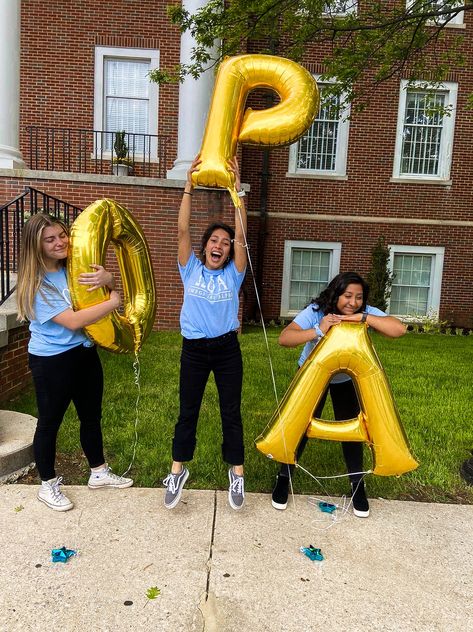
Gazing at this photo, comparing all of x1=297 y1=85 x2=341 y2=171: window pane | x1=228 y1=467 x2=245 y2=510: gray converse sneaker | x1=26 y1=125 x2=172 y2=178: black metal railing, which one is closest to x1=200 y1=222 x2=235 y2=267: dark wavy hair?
x1=228 y1=467 x2=245 y2=510: gray converse sneaker

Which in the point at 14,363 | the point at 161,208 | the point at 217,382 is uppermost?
the point at 161,208

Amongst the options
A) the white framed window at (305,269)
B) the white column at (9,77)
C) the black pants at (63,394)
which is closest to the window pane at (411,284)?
the white framed window at (305,269)

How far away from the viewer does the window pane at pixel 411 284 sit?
1139 cm

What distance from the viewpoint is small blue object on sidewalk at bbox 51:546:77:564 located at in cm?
237

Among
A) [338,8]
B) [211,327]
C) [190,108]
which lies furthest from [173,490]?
[338,8]

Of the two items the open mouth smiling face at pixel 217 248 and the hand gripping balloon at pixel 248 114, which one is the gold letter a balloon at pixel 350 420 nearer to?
the open mouth smiling face at pixel 217 248

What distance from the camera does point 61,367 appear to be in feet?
8.65

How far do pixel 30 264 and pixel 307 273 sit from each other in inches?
362

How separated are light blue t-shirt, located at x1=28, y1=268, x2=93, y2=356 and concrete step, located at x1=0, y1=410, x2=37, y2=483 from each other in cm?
97

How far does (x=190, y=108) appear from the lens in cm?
822

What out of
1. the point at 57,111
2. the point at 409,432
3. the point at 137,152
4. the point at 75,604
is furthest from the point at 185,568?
the point at 57,111

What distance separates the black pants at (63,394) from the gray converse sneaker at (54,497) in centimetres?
4

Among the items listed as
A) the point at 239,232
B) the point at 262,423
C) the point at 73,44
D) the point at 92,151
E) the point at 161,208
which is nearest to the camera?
the point at 239,232

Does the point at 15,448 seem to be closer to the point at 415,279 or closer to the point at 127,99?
the point at 127,99
